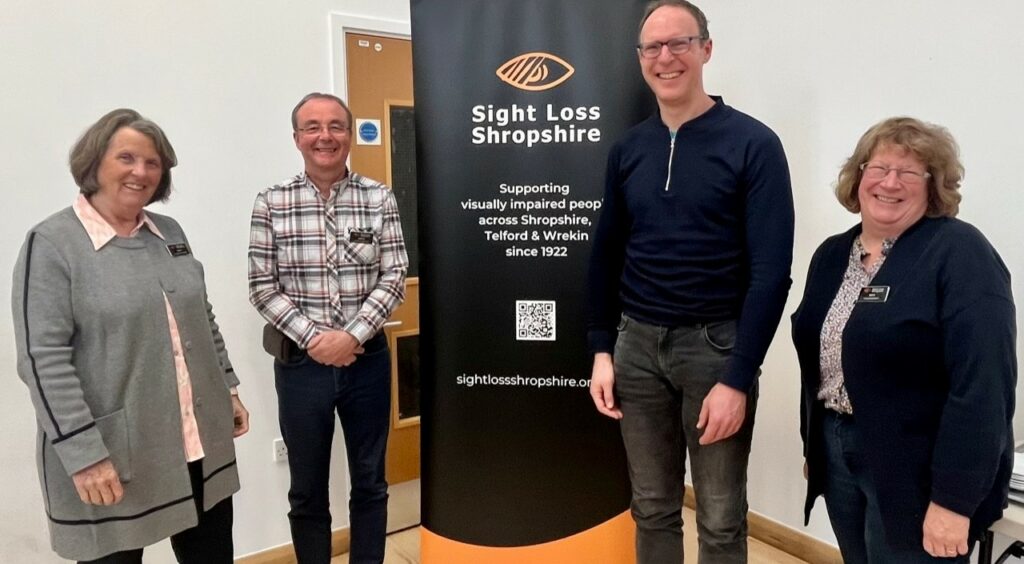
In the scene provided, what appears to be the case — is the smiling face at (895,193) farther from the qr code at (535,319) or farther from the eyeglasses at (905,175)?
the qr code at (535,319)

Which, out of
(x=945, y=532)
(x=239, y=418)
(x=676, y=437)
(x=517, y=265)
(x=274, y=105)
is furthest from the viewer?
(x=274, y=105)

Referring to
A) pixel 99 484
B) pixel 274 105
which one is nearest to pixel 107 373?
pixel 99 484

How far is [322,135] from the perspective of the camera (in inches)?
74.1

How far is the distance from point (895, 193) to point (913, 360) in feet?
1.07

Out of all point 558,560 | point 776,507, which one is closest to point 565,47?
point 558,560

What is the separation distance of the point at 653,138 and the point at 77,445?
1385 millimetres

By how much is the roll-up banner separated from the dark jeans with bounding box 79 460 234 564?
23.2 inches

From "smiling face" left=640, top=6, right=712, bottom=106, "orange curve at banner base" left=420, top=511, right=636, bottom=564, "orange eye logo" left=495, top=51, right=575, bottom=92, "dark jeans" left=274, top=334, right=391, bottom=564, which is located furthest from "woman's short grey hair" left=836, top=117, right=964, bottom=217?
"dark jeans" left=274, top=334, right=391, bottom=564

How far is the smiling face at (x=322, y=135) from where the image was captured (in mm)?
1888

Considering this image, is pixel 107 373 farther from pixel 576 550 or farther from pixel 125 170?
pixel 576 550

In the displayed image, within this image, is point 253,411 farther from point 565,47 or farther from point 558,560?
point 565,47

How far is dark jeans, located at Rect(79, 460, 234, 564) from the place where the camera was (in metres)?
1.65

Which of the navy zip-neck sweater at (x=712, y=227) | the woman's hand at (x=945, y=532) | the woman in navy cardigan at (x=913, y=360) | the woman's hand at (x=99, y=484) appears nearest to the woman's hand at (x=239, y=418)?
the woman's hand at (x=99, y=484)

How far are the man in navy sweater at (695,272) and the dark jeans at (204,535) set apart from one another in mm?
987
